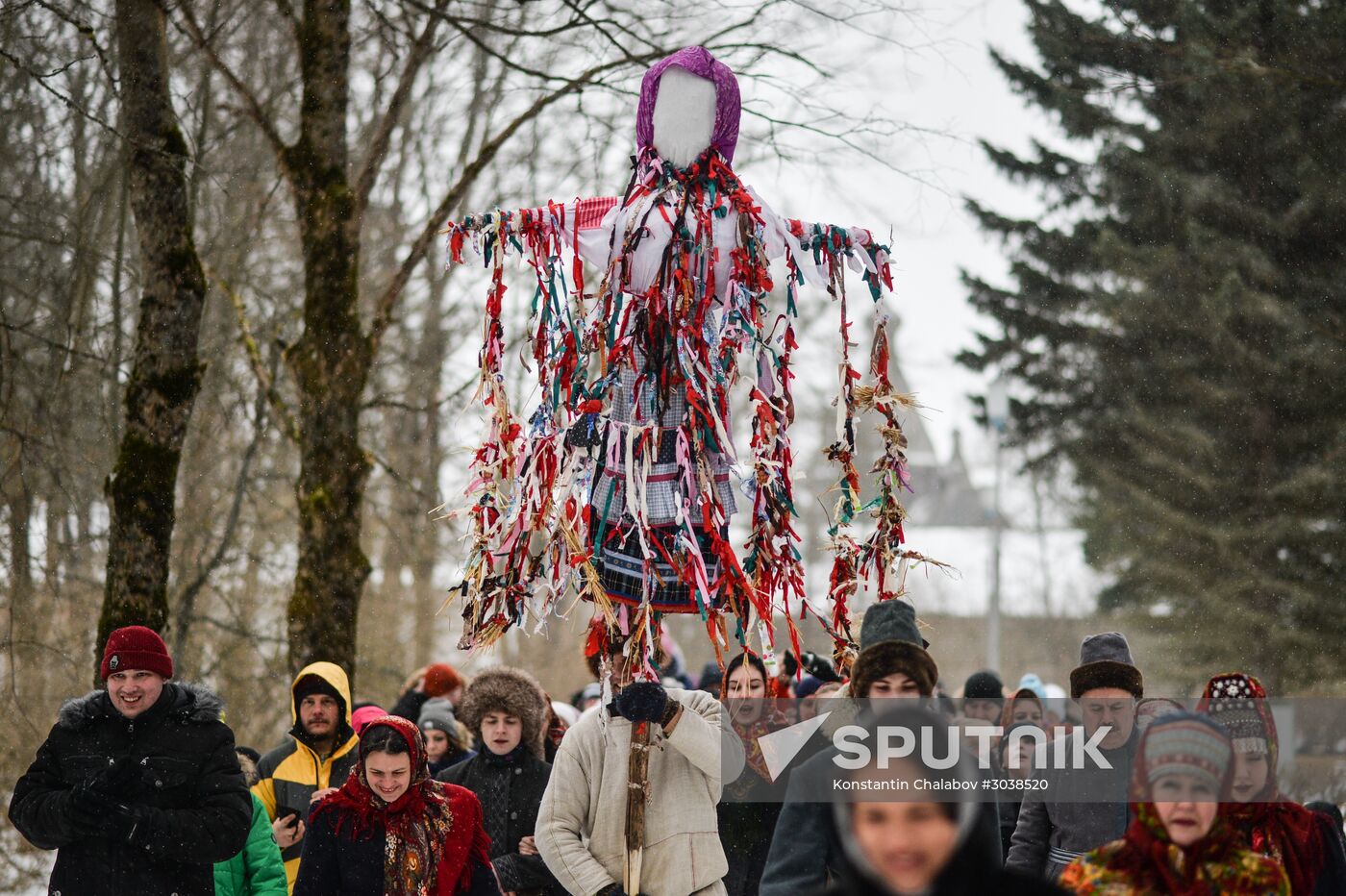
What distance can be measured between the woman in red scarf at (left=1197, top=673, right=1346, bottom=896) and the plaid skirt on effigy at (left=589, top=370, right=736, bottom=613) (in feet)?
5.13

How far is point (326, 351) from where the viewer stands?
8508 mm

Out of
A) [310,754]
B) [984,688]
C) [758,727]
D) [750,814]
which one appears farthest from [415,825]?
[984,688]

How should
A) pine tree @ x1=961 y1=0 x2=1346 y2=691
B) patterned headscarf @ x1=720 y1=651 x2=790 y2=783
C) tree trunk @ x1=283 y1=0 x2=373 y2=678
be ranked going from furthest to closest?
pine tree @ x1=961 y1=0 x2=1346 y2=691, tree trunk @ x1=283 y1=0 x2=373 y2=678, patterned headscarf @ x1=720 y1=651 x2=790 y2=783

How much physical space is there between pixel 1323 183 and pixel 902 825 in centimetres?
1574

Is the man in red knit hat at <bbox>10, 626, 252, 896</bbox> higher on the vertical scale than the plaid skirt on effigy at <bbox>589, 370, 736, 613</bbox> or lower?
lower

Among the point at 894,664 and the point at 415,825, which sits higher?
the point at 894,664

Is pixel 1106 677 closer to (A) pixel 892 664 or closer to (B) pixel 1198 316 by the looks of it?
(A) pixel 892 664

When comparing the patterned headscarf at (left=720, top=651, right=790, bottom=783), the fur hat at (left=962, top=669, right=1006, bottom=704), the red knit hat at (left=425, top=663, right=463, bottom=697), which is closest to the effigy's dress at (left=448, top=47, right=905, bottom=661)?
the patterned headscarf at (left=720, top=651, right=790, bottom=783)

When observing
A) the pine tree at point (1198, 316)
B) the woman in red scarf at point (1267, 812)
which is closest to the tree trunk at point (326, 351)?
the woman in red scarf at point (1267, 812)

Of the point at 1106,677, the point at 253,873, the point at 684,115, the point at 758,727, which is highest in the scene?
the point at 684,115

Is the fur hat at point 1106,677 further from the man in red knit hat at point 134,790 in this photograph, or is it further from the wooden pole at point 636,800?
the man in red knit hat at point 134,790

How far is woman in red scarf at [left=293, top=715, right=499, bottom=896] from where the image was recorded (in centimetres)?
493

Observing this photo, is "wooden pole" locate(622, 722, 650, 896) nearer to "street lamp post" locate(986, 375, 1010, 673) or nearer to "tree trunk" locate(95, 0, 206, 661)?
"tree trunk" locate(95, 0, 206, 661)

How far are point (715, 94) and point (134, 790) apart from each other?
2.83 metres
